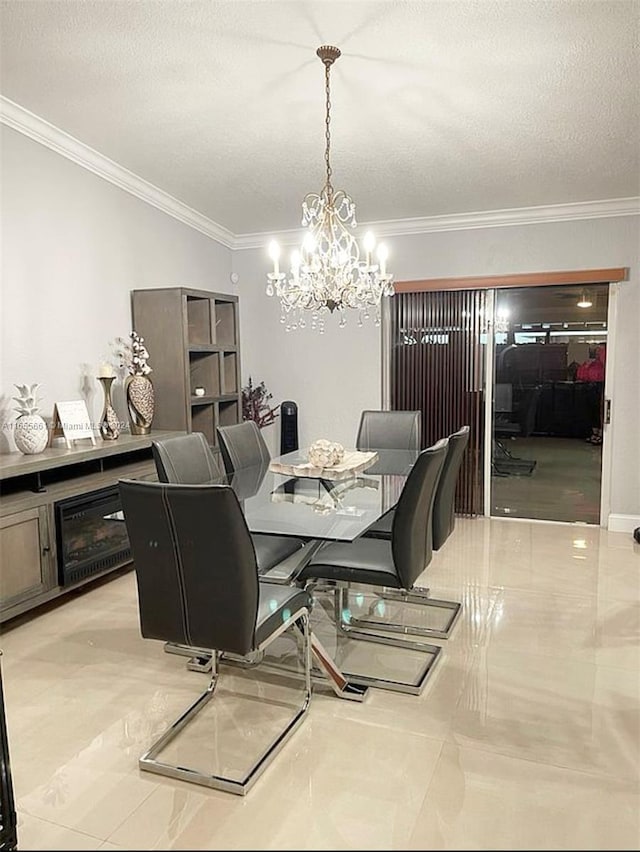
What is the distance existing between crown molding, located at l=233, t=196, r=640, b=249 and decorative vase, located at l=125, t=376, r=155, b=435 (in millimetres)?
2236

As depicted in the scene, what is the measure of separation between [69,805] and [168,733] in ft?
1.37

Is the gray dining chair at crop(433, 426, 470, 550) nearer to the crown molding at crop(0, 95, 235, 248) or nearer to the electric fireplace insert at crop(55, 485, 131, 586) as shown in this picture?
the electric fireplace insert at crop(55, 485, 131, 586)

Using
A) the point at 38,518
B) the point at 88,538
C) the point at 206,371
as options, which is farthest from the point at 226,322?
the point at 38,518

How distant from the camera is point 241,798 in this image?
6.41ft

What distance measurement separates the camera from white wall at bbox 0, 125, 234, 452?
361 centimetres

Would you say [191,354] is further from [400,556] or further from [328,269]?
[400,556]

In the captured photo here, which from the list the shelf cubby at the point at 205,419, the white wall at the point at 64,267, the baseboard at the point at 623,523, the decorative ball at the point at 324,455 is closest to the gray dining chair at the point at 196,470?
the decorative ball at the point at 324,455

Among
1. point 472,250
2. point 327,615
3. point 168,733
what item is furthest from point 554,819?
point 472,250

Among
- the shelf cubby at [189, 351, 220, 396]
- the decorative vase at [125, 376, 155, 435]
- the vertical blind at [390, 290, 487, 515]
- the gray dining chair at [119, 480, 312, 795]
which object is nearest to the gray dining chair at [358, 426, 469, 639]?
Result: the gray dining chair at [119, 480, 312, 795]

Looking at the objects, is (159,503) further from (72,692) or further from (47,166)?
(47,166)

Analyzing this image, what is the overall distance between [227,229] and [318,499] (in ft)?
11.7

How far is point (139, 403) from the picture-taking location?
440cm

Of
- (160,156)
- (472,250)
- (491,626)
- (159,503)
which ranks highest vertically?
(160,156)

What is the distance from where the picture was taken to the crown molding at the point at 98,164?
3.51m
